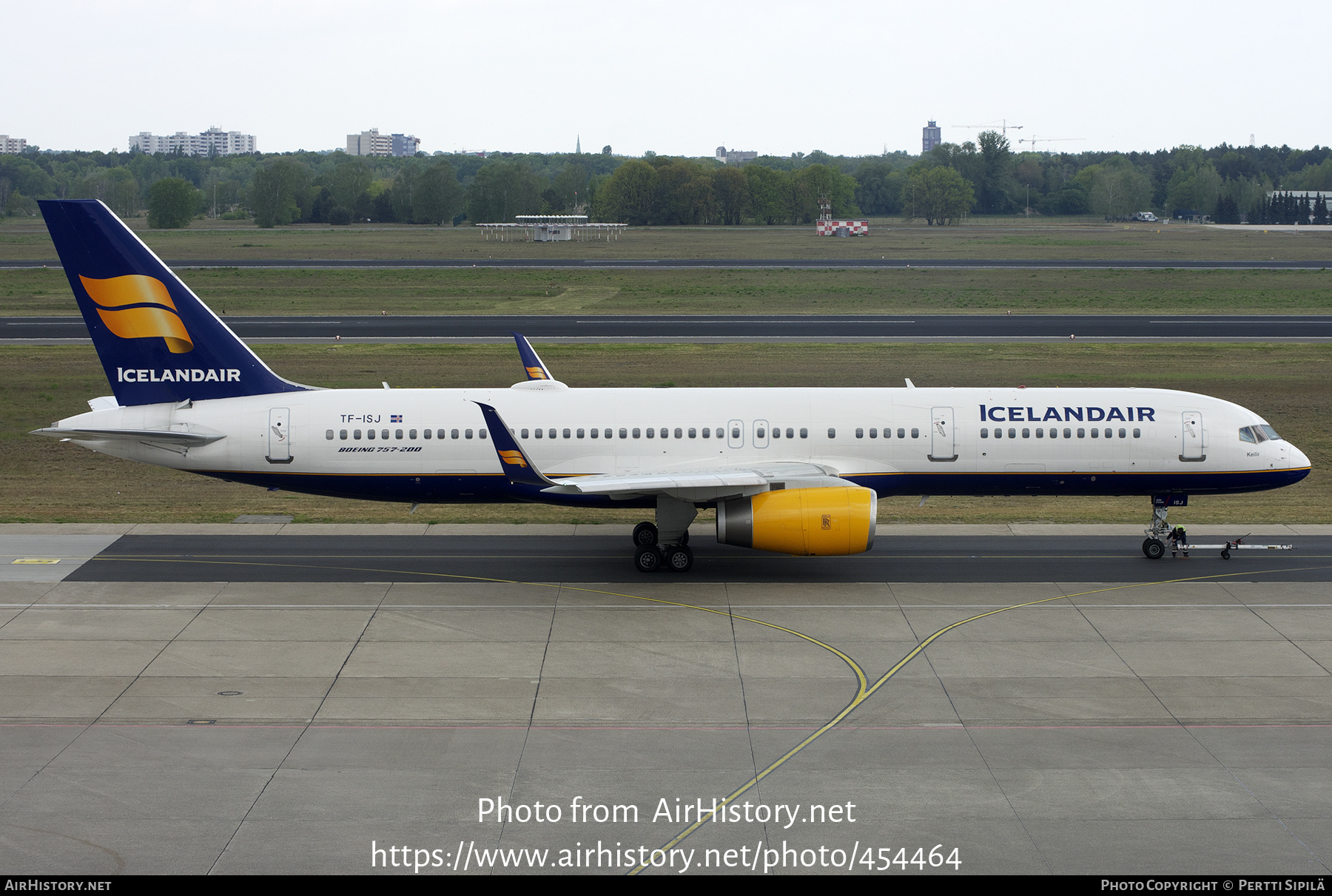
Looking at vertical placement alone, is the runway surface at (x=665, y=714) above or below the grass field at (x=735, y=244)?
below

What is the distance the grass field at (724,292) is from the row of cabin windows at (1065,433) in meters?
51.8

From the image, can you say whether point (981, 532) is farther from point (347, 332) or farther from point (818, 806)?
point (347, 332)

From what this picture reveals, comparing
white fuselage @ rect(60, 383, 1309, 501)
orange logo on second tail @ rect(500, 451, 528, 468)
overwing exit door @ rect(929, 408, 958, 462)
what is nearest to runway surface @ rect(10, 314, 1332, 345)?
white fuselage @ rect(60, 383, 1309, 501)

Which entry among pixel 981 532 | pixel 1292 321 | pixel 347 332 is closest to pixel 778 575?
pixel 981 532

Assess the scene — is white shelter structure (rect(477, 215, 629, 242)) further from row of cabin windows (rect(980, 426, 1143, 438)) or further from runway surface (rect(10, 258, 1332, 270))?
row of cabin windows (rect(980, 426, 1143, 438))

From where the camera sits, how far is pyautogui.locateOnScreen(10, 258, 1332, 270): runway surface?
114 meters

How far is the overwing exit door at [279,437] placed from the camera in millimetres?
30391

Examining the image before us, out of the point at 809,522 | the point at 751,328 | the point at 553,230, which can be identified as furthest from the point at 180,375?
the point at 553,230

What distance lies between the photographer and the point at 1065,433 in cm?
→ 3062

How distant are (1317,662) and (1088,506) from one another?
1483 centimetres

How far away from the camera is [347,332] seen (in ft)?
235

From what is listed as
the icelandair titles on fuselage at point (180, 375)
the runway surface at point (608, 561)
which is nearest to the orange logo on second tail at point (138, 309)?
the icelandair titles on fuselage at point (180, 375)

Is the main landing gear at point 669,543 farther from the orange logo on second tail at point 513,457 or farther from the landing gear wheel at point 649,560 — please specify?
the orange logo on second tail at point 513,457

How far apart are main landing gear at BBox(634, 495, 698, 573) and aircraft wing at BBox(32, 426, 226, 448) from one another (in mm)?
11187
